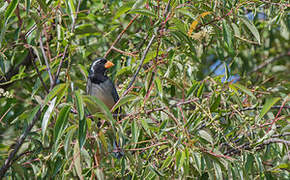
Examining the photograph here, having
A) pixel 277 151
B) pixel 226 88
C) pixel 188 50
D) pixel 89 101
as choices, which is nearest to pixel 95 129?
pixel 89 101

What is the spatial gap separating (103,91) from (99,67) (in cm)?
28

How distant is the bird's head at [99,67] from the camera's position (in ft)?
15.1

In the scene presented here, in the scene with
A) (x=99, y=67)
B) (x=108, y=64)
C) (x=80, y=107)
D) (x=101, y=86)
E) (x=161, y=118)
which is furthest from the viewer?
(x=101, y=86)

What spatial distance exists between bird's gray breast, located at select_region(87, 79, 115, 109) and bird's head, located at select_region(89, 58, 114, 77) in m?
0.13

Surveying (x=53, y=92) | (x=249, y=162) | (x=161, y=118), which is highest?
(x=53, y=92)

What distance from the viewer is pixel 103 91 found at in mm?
4953

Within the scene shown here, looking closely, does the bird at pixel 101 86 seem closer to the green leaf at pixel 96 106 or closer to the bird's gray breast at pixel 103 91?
the bird's gray breast at pixel 103 91

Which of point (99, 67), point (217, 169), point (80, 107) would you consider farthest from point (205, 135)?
point (99, 67)

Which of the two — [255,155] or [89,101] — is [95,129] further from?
[255,155]

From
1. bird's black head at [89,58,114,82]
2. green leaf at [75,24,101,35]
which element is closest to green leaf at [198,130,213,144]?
green leaf at [75,24,101,35]

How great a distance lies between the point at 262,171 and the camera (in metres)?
→ 2.84

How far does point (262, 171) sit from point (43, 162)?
5.22 ft

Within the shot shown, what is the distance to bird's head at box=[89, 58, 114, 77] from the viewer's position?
4593mm

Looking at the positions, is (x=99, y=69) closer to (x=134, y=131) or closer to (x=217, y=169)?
(x=134, y=131)
